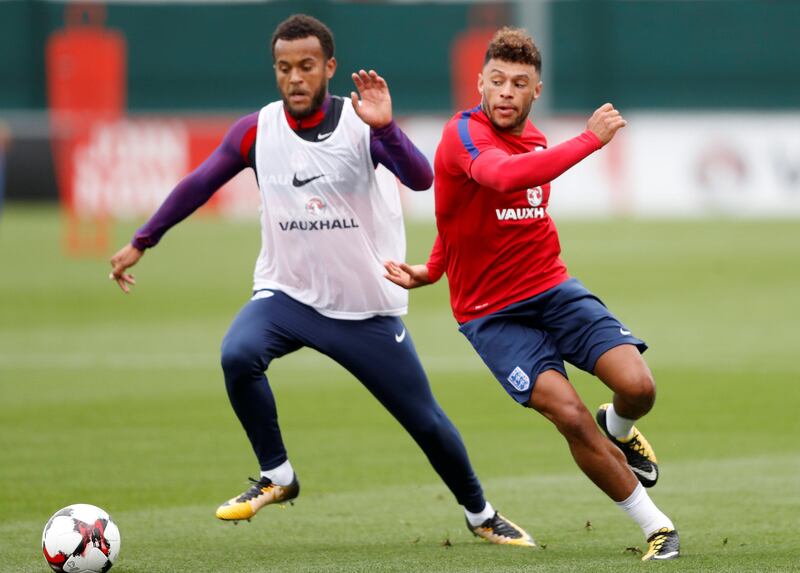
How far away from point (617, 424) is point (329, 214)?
69.1 inches

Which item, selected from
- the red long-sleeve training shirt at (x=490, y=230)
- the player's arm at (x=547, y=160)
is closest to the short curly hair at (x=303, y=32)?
the red long-sleeve training shirt at (x=490, y=230)

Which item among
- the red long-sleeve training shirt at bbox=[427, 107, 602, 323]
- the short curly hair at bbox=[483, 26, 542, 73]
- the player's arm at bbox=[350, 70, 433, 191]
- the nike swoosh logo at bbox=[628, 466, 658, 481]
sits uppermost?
the short curly hair at bbox=[483, 26, 542, 73]

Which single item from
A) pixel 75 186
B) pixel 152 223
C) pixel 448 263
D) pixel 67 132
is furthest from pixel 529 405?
pixel 67 132

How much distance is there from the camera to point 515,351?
7.17m

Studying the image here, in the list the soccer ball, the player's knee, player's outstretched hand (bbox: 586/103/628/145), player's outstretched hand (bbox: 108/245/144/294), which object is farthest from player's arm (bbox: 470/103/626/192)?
the soccer ball

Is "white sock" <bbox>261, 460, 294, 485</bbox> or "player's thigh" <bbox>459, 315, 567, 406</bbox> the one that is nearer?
"player's thigh" <bbox>459, 315, 567, 406</bbox>

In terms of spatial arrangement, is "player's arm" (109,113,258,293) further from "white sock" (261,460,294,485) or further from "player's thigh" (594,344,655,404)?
"player's thigh" (594,344,655,404)

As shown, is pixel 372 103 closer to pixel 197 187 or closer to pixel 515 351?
pixel 197 187

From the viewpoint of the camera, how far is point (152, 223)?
8086mm

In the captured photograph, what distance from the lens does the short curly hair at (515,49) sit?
281 inches

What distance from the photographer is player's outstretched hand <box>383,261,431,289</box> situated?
7.51 meters

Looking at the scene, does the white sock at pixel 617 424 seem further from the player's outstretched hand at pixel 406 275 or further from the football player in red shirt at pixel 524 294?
the player's outstretched hand at pixel 406 275

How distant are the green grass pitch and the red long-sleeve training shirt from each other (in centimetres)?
67

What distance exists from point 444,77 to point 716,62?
7.36 m
